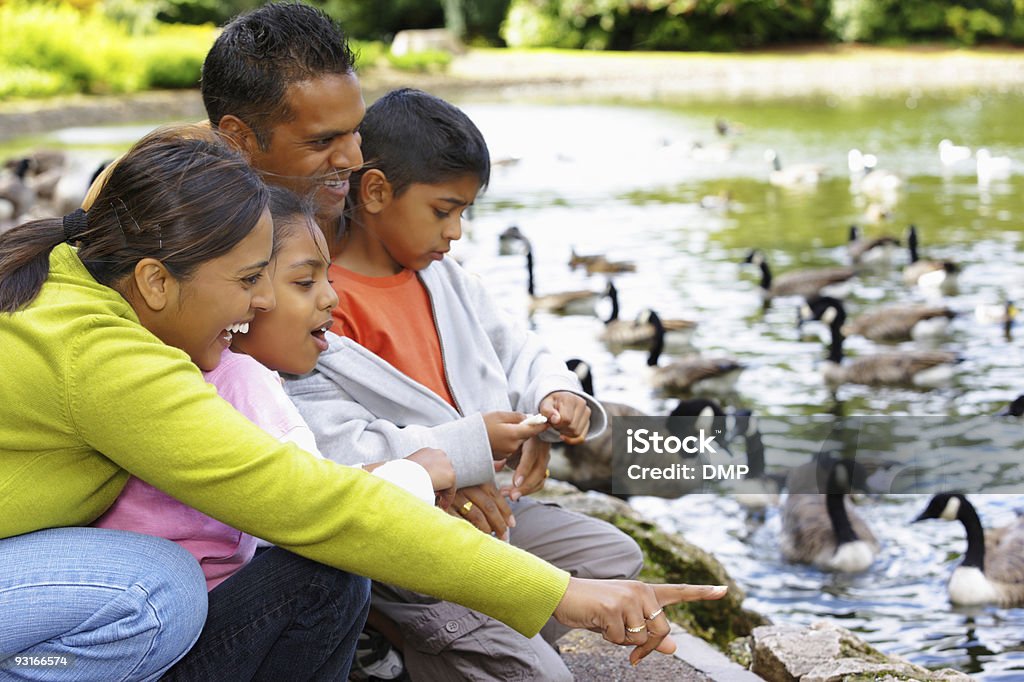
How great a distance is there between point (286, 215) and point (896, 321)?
6.71 metres

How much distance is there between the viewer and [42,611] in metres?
1.84

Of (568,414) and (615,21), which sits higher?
(615,21)

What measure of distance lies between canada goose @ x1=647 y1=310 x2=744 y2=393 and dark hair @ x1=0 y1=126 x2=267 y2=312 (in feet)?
17.4

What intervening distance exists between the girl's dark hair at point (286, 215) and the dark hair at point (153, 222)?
233 mm

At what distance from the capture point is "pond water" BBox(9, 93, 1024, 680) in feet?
15.7

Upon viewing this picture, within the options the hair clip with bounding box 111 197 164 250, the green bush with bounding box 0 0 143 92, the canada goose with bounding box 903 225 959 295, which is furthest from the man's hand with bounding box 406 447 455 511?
the green bush with bounding box 0 0 143 92

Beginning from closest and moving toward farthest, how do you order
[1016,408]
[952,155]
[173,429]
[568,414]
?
[173,429]
[568,414]
[1016,408]
[952,155]

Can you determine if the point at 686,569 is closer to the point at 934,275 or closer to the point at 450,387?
the point at 450,387

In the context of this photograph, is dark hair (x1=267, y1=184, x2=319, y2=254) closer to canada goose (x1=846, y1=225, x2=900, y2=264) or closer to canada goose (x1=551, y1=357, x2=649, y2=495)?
canada goose (x1=551, y1=357, x2=649, y2=495)

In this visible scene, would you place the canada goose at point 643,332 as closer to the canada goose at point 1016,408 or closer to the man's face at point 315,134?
the canada goose at point 1016,408

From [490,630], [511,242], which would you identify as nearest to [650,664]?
[490,630]

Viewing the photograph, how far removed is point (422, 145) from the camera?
2744 mm

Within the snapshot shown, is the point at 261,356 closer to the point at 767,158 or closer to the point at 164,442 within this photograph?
the point at 164,442

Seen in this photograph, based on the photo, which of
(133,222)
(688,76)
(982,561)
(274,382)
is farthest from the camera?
(688,76)
